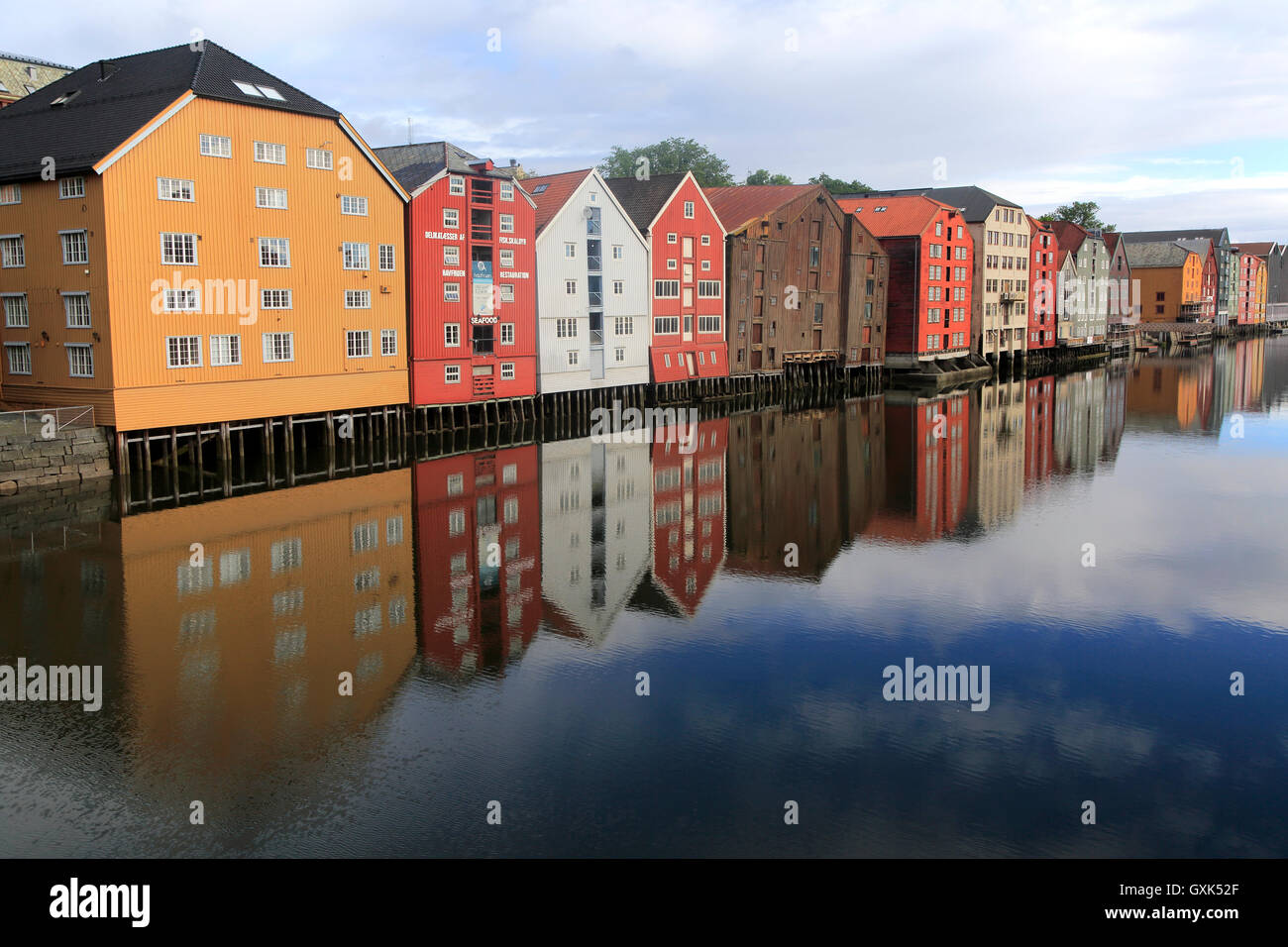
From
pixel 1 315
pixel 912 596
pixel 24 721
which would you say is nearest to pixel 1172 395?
pixel 912 596

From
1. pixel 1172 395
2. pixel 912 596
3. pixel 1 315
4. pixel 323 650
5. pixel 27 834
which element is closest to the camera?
pixel 27 834

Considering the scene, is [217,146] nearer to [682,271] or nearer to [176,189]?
[176,189]

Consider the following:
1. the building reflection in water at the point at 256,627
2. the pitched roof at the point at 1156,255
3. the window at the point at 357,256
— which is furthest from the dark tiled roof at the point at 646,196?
the pitched roof at the point at 1156,255

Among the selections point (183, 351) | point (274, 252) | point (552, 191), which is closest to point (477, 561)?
point (183, 351)

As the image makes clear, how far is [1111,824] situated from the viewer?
41.6ft

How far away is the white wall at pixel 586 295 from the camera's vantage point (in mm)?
52656

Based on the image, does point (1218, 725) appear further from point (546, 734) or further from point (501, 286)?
point (501, 286)

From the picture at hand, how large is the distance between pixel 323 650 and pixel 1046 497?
24.5 m

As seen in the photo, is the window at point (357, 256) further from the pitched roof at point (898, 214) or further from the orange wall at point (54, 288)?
the pitched roof at point (898, 214)

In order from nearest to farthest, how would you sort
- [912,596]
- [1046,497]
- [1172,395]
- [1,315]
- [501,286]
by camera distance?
[912,596] → [1046,497] → [1,315] → [501,286] → [1172,395]

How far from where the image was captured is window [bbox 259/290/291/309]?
127ft

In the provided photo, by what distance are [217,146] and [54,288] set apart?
7.29m

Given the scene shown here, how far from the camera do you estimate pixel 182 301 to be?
36.2 m

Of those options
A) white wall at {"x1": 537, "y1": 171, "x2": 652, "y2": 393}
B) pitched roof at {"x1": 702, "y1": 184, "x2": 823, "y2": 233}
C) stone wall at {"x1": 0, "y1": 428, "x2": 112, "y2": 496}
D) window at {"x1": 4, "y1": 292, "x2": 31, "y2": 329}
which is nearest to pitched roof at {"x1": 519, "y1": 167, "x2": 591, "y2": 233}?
A: white wall at {"x1": 537, "y1": 171, "x2": 652, "y2": 393}
